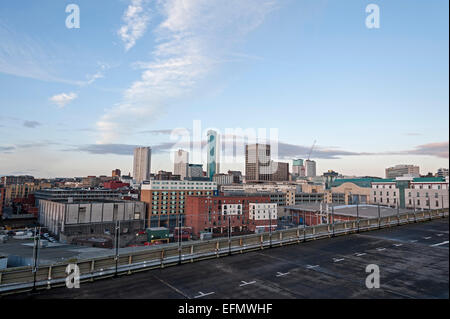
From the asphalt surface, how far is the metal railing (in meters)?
0.50

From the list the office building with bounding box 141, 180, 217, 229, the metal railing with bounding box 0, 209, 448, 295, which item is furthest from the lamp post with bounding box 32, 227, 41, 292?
the office building with bounding box 141, 180, 217, 229

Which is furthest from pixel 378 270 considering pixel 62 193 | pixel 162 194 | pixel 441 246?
pixel 62 193

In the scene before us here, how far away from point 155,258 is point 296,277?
23.9 ft

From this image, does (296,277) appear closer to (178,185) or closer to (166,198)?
(166,198)

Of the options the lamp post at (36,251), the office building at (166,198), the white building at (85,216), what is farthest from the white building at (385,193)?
the lamp post at (36,251)

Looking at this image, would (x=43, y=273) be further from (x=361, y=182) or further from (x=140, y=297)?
(x=361, y=182)

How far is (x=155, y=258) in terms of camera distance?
48.3 ft

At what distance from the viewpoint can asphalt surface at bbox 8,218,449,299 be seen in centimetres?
1100

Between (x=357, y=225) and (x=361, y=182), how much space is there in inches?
7215

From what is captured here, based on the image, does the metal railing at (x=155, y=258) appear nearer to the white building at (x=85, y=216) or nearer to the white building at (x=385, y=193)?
the white building at (x=385, y=193)

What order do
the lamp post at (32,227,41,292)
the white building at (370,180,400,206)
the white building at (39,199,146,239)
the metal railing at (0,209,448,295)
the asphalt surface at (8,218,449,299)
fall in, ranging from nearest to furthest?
the asphalt surface at (8,218,449,299) → the metal railing at (0,209,448,295) → the lamp post at (32,227,41,292) → the white building at (370,180,400,206) → the white building at (39,199,146,239)

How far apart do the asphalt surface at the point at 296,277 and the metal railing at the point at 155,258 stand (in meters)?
0.50

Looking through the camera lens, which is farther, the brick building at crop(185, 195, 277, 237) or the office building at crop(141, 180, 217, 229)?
A: the office building at crop(141, 180, 217, 229)

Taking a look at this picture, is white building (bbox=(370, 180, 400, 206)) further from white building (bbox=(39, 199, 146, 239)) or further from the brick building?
white building (bbox=(39, 199, 146, 239))
